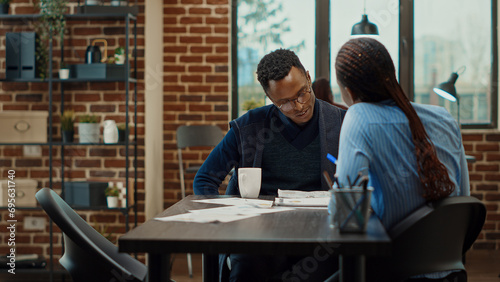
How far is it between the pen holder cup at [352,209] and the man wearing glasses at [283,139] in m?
0.81

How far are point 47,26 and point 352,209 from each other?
3.28 m

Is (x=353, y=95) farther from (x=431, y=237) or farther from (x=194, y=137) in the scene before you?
(x=194, y=137)

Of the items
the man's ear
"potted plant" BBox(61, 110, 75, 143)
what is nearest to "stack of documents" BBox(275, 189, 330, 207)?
the man's ear

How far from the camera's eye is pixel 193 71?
183 inches

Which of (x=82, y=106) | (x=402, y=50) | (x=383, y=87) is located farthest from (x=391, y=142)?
(x=402, y=50)

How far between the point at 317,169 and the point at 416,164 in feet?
2.50

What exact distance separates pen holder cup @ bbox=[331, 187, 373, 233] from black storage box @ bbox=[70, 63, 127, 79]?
9.38ft

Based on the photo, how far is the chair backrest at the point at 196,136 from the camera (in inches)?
169

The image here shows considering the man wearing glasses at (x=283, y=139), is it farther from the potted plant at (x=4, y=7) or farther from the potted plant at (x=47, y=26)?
the potted plant at (x=4, y=7)

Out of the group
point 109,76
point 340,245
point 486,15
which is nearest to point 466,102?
point 486,15

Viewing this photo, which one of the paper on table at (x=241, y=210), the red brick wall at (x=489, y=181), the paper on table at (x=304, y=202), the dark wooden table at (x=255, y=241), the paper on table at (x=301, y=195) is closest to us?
the dark wooden table at (x=255, y=241)

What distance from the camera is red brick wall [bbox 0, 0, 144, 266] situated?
4.04 m

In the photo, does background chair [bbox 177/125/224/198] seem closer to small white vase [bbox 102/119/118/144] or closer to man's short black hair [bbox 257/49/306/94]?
small white vase [bbox 102/119/118/144]

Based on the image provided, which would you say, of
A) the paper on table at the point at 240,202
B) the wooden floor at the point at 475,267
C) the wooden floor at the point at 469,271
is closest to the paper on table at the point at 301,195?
the paper on table at the point at 240,202
